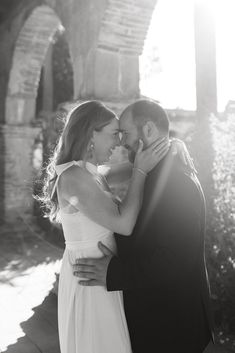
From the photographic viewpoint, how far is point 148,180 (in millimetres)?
1729

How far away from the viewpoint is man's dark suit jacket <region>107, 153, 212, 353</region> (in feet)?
5.03

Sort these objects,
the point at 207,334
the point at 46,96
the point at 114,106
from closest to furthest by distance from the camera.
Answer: the point at 207,334 → the point at 114,106 → the point at 46,96

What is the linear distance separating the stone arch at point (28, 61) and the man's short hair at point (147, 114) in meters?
6.08

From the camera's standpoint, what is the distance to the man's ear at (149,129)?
1719 millimetres

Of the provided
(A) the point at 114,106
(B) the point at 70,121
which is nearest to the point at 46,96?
(A) the point at 114,106

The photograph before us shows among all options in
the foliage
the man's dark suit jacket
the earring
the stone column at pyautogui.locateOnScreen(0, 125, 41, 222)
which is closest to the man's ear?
the man's dark suit jacket

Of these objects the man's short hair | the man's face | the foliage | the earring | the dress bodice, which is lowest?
the foliage

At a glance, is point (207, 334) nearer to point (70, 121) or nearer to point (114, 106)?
point (70, 121)

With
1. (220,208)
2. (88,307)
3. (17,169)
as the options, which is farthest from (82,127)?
(17,169)

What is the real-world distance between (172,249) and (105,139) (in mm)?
583

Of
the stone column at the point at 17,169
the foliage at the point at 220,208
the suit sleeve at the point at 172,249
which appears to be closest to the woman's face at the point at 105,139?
the suit sleeve at the point at 172,249

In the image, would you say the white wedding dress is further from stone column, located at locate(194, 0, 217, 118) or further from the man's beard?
stone column, located at locate(194, 0, 217, 118)

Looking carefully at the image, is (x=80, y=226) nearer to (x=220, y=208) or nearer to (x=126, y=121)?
(x=126, y=121)

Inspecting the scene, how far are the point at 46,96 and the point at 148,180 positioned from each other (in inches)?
652
